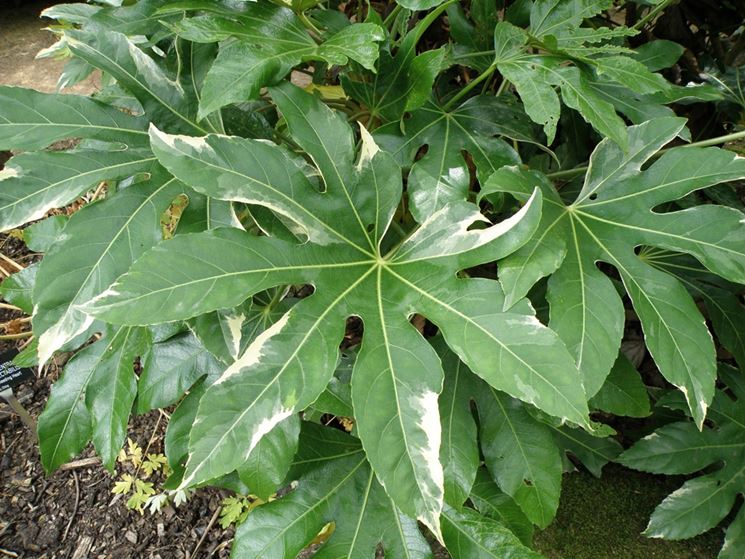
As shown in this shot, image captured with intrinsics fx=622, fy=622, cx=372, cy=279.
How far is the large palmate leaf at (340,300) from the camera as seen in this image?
70cm

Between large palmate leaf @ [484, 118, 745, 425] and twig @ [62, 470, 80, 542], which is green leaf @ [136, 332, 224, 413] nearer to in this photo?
large palmate leaf @ [484, 118, 745, 425]

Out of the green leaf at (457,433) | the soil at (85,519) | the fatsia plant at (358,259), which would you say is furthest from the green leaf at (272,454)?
the soil at (85,519)

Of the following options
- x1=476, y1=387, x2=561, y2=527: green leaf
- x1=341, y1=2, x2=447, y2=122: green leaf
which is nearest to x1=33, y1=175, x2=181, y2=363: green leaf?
x1=341, y1=2, x2=447, y2=122: green leaf

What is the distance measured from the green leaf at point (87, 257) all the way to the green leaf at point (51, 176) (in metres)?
0.05

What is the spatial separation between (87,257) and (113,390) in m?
0.28

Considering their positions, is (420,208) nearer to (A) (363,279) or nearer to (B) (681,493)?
(A) (363,279)

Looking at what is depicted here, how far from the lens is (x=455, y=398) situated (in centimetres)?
99

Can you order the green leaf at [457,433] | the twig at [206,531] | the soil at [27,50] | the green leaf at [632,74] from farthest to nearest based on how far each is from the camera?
Answer: the soil at [27,50] < the twig at [206,531] < the green leaf at [457,433] < the green leaf at [632,74]

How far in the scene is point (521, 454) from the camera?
3.21 feet

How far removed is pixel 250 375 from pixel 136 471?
1.19 m

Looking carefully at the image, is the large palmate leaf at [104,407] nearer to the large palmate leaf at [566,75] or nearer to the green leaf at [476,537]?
the green leaf at [476,537]

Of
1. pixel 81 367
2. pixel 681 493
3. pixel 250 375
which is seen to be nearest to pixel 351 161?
pixel 250 375

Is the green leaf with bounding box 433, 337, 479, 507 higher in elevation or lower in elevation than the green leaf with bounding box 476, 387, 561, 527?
higher

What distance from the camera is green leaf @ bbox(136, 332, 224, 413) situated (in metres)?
1.01
